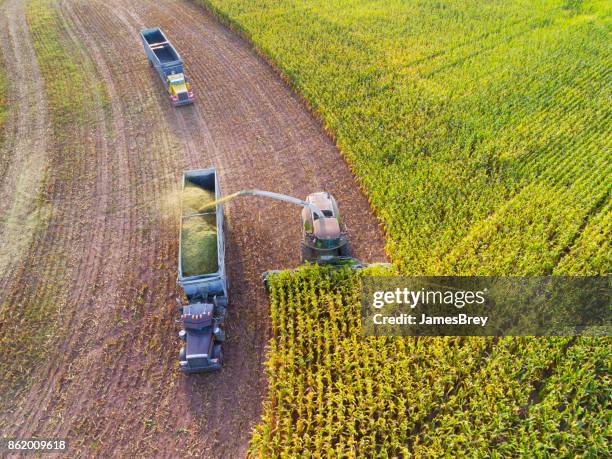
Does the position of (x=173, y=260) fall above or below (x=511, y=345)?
above

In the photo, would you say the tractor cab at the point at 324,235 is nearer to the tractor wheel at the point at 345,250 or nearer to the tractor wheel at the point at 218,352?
the tractor wheel at the point at 345,250

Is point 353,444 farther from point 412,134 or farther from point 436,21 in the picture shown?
point 436,21


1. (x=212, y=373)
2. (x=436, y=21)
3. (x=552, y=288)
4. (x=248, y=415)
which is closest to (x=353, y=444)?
(x=248, y=415)

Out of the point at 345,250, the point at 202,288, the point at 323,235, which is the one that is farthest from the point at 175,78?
the point at 345,250

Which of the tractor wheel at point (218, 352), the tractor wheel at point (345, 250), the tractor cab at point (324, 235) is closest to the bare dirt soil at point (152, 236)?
the tractor wheel at point (218, 352)

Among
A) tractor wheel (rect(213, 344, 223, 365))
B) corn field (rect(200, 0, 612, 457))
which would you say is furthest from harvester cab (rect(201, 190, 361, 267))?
tractor wheel (rect(213, 344, 223, 365))

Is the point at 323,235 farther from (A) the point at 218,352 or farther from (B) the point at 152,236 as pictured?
(B) the point at 152,236
